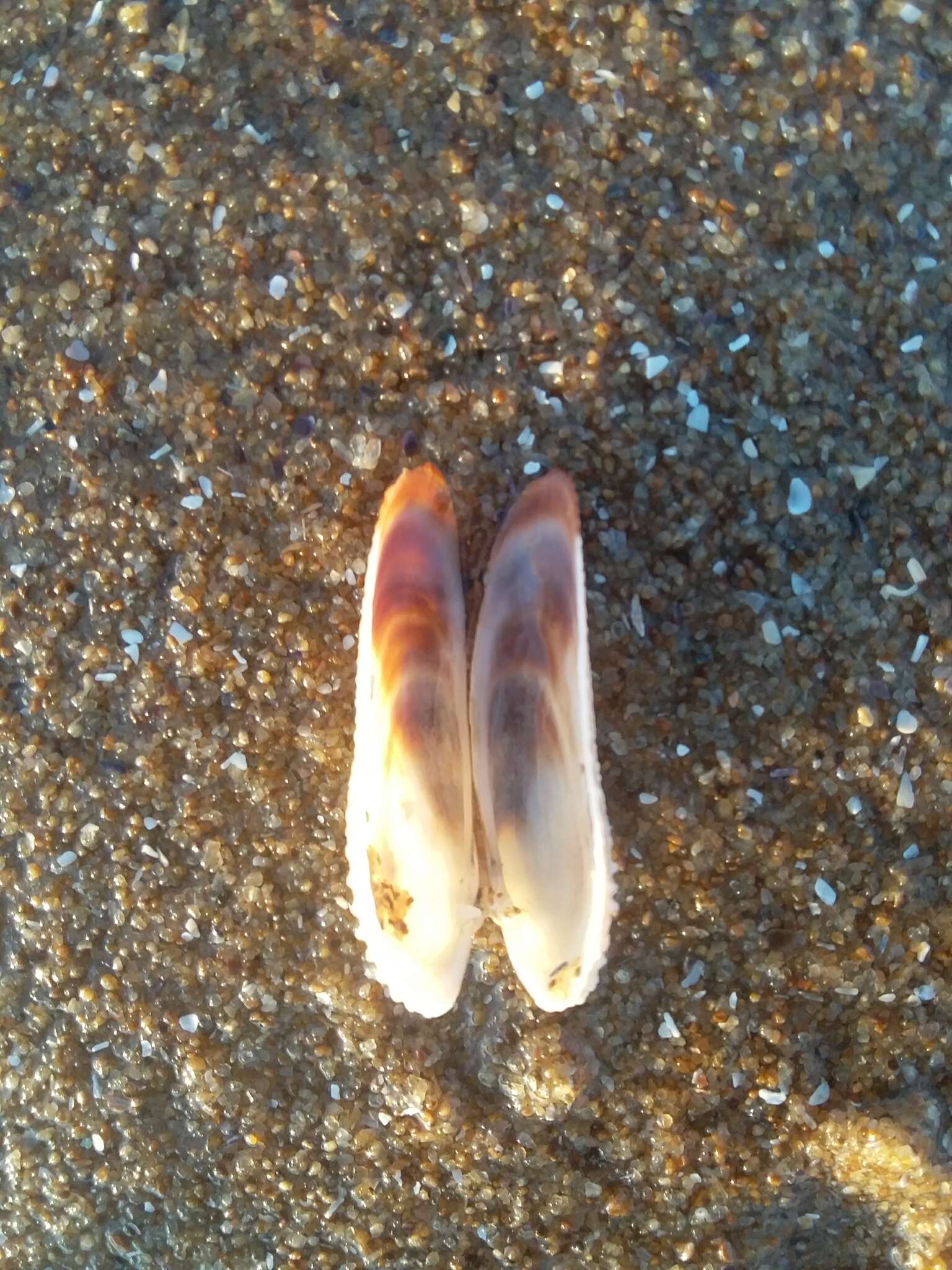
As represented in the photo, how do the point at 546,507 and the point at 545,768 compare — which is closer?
the point at 545,768

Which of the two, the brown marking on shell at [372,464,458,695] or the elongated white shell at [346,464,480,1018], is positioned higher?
Result: the brown marking on shell at [372,464,458,695]

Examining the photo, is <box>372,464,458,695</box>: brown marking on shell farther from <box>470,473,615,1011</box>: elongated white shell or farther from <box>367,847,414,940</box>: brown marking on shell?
<box>367,847,414,940</box>: brown marking on shell

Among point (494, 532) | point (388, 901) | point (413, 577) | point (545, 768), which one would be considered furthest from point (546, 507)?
point (388, 901)

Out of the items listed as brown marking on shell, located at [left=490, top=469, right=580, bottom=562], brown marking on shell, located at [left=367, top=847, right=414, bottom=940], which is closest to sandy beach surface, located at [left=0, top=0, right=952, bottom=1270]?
brown marking on shell, located at [left=490, top=469, right=580, bottom=562]

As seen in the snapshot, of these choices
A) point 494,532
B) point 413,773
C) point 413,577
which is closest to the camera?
point 413,773

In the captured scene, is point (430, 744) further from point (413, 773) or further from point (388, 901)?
point (388, 901)

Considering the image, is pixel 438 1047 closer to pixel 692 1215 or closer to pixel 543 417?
pixel 692 1215

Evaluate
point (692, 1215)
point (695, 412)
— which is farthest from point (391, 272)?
point (692, 1215)
